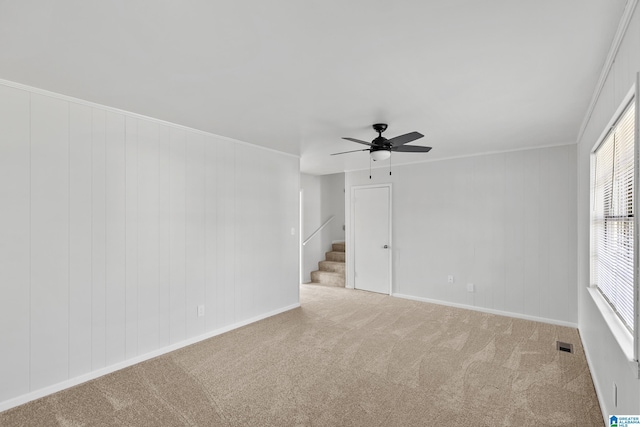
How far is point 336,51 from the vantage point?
6.36 feet

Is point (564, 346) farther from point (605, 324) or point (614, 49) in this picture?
point (614, 49)

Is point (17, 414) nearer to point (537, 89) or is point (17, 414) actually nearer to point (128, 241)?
point (128, 241)

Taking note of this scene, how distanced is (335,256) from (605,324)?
526cm

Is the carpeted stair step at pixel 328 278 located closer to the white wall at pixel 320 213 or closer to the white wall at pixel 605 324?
the white wall at pixel 320 213

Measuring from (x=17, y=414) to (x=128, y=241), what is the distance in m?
1.43

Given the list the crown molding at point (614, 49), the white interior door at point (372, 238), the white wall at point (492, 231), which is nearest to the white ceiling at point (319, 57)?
the crown molding at point (614, 49)

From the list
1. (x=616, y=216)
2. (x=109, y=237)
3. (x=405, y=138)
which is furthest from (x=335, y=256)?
(x=616, y=216)

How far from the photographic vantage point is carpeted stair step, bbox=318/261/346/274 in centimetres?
675

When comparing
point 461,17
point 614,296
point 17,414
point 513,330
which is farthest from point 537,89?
point 17,414

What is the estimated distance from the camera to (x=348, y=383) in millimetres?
2705

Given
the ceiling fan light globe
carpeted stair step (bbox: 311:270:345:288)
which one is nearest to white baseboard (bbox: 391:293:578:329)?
carpeted stair step (bbox: 311:270:345:288)

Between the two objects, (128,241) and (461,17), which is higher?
(461,17)

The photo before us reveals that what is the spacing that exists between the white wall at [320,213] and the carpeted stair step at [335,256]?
0.12 meters

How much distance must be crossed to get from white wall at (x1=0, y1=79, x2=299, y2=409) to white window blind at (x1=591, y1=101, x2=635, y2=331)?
3.59 m
